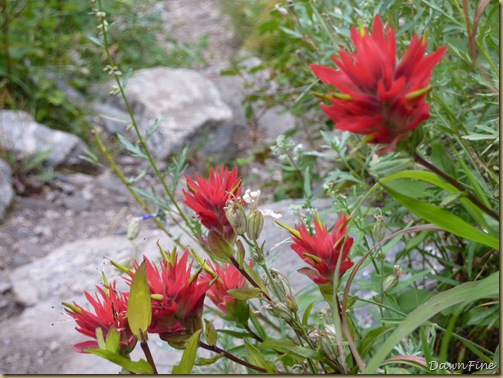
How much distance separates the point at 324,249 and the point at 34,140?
229 centimetres

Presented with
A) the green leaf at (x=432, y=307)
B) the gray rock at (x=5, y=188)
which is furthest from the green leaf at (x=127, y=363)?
the gray rock at (x=5, y=188)

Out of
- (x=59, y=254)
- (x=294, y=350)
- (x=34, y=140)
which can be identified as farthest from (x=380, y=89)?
(x=34, y=140)

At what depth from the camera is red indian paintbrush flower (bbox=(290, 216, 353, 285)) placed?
2.29 ft

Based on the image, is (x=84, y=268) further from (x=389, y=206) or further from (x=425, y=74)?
(x=425, y=74)

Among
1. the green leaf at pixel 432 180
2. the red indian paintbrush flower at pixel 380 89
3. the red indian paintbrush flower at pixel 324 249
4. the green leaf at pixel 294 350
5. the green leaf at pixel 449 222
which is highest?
the red indian paintbrush flower at pixel 380 89

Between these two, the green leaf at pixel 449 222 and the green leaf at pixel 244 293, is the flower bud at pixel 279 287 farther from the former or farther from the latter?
the green leaf at pixel 449 222

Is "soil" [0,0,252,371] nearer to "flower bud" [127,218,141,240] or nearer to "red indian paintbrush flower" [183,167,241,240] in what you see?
"flower bud" [127,218,141,240]

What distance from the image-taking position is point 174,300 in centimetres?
70

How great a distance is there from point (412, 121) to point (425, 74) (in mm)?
37

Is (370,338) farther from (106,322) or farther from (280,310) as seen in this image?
(106,322)

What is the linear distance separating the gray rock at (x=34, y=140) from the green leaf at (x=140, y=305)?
2.18m

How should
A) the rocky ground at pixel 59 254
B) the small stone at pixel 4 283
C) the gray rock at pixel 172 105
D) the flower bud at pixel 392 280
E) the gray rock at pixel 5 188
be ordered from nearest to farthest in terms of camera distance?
the flower bud at pixel 392 280
the rocky ground at pixel 59 254
the small stone at pixel 4 283
the gray rock at pixel 5 188
the gray rock at pixel 172 105

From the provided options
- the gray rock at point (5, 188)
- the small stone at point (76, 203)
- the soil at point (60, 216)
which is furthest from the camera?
the small stone at point (76, 203)

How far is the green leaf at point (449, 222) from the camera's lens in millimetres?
671
